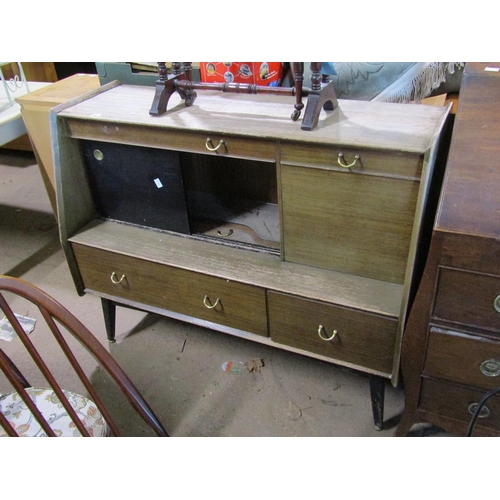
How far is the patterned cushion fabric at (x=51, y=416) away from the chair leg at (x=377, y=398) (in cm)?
77

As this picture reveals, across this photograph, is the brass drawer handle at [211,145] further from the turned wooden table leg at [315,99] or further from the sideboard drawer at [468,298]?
the sideboard drawer at [468,298]

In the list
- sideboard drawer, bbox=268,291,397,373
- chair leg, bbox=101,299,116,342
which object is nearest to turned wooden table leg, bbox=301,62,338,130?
sideboard drawer, bbox=268,291,397,373

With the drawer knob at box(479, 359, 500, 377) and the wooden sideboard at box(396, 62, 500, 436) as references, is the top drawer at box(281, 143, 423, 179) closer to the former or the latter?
the wooden sideboard at box(396, 62, 500, 436)

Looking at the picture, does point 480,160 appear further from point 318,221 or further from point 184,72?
point 184,72

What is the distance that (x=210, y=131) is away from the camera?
1.27 m

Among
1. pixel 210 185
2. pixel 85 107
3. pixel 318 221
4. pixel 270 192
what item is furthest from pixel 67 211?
pixel 318 221

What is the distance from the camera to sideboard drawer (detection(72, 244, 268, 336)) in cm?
143

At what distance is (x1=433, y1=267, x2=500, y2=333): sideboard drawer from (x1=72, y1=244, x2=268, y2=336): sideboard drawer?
530 millimetres

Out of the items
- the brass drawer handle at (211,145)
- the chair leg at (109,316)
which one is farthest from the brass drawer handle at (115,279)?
the brass drawer handle at (211,145)

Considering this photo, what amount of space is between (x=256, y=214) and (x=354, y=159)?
0.62m

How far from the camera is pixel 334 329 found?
1.32 m

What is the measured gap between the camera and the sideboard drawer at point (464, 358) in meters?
1.02

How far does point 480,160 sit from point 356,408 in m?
0.90

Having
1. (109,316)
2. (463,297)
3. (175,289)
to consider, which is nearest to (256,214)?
(175,289)
